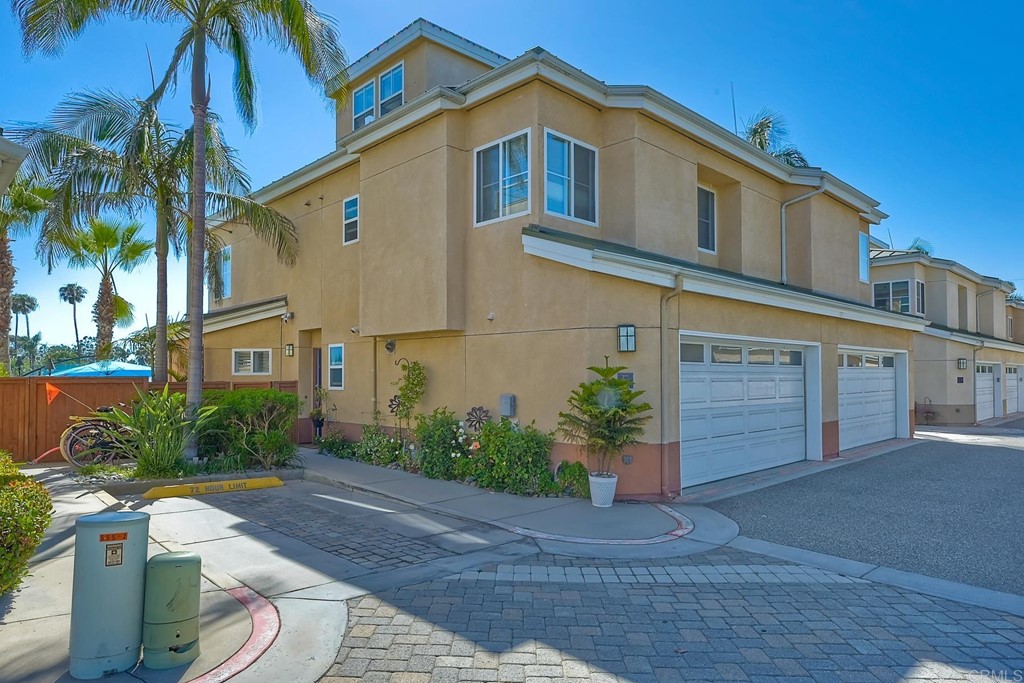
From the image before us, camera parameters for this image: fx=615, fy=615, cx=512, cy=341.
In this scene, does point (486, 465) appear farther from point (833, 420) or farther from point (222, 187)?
point (222, 187)

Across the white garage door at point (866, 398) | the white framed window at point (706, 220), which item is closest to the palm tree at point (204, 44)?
the white framed window at point (706, 220)

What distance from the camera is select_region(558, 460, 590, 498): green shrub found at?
9453 millimetres

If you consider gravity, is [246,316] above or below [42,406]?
above

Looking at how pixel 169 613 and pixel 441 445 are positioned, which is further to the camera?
pixel 441 445

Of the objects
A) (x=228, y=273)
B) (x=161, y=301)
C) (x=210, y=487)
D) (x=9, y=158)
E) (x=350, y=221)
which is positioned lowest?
(x=210, y=487)

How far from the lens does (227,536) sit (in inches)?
294

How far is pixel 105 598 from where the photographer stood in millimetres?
4066

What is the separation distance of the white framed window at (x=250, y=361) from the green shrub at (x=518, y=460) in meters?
10.1

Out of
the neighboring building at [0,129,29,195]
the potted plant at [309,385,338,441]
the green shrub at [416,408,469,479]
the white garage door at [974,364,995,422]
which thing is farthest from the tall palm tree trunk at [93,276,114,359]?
the white garage door at [974,364,995,422]

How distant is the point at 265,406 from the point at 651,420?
7.43m

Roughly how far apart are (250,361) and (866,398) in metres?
17.2

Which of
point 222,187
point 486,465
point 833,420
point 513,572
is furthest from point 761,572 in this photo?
point 222,187

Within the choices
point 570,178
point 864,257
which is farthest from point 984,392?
point 570,178

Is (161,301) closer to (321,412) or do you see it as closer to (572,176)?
(321,412)
